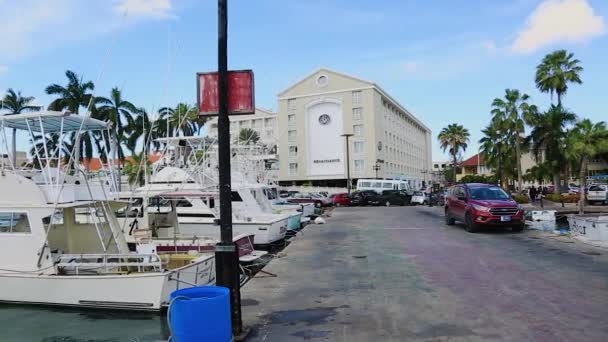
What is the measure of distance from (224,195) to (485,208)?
1369 centimetres

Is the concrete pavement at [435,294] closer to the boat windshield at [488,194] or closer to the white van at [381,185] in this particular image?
the boat windshield at [488,194]

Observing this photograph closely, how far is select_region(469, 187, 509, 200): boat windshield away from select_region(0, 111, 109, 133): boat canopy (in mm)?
13318

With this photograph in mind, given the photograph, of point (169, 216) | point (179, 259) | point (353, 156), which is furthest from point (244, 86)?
point (353, 156)

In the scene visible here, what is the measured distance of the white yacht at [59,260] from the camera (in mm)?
9523

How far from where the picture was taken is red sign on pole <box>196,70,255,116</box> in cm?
638

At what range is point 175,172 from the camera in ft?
61.5

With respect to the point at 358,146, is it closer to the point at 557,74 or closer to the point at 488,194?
the point at 557,74

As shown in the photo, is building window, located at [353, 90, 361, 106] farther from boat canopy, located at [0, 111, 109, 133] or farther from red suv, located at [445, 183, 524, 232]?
boat canopy, located at [0, 111, 109, 133]

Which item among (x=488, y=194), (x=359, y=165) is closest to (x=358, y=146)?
(x=359, y=165)

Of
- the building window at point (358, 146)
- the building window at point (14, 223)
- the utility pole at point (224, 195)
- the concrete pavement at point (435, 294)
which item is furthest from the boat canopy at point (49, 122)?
the building window at point (358, 146)

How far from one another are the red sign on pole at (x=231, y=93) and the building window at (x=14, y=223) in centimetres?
628

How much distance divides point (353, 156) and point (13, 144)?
212ft

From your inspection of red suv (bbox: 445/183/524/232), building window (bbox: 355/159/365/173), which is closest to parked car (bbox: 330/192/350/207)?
building window (bbox: 355/159/365/173)

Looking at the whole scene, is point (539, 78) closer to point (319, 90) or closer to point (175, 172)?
point (319, 90)
